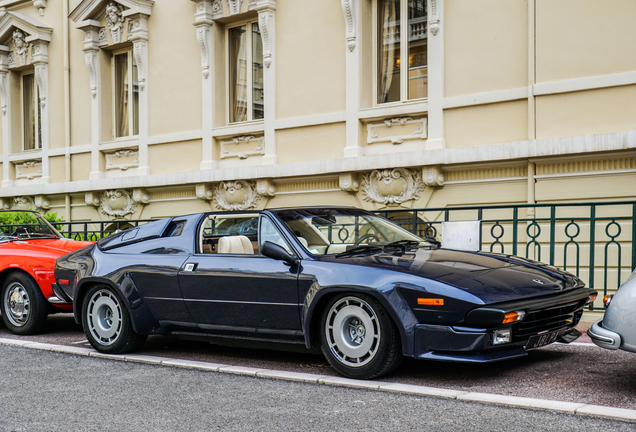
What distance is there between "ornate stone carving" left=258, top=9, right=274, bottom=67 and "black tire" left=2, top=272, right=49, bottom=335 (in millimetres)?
7179

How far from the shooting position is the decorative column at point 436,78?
11867 millimetres

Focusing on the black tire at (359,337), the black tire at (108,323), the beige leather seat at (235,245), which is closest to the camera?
the black tire at (359,337)

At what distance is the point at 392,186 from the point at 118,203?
23.4 feet

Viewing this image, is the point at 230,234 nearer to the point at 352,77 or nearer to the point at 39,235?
the point at 39,235

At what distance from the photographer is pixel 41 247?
8797 millimetres

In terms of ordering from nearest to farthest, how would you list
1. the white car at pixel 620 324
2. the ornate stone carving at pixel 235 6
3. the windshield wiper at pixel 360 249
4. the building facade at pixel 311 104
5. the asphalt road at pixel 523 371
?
the white car at pixel 620 324 < the asphalt road at pixel 523 371 < the windshield wiper at pixel 360 249 < the building facade at pixel 311 104 < the ornate stone carving at pixel 235 6

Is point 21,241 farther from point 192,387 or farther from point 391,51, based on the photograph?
point 391,51

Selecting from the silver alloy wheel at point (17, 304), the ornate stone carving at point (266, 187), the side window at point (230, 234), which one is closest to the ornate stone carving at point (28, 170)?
the ornate stone carving at point (266, 187)

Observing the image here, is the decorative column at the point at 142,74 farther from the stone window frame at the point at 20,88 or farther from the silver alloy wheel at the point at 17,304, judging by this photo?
the silver alloy wheel at the point at 17,304

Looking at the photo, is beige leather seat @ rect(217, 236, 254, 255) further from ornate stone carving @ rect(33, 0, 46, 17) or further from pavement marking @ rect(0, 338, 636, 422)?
ornate stone carving @ rect(33, 0, 46, 17)

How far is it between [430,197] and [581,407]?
25.4 feet

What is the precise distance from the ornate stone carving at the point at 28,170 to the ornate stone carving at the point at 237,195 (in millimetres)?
A: 6301

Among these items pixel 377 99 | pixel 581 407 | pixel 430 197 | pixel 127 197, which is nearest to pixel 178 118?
pixel 127 197

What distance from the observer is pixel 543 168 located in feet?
35.9
